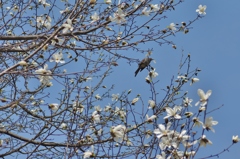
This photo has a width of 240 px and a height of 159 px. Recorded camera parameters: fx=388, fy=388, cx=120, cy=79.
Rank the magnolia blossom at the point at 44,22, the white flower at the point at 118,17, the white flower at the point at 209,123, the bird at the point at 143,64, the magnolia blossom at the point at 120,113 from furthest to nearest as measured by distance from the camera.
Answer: the magnolia blossom at the point at 120,113
the magnolia blossom at the point at 44,22
the bird at the point at 143,64
the white flower at the point at 118,17
the white flower at the point at 209,123

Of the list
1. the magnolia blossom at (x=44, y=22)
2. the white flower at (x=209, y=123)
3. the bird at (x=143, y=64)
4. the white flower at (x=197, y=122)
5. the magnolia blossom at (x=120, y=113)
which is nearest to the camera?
the white flower at (x=209, y=123)

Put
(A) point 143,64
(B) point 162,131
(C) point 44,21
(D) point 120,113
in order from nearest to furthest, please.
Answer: (B) point 162,131, (A) point 143,64, (C) point 44,21, (D) point 120,113

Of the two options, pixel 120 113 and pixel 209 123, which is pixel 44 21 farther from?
pixel 209 123

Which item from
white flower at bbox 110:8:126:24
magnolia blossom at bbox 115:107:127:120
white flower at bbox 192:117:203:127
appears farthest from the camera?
magnolia blossom at bbox 115:107:127:120

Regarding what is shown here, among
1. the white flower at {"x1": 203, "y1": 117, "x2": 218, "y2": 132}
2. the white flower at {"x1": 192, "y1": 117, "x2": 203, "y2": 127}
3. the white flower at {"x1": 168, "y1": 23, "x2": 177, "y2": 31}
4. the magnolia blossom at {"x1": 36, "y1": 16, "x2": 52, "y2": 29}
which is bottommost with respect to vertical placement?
the white flower at {"x1": 203, "y1": 117, "x2": 218, "y2": 132}

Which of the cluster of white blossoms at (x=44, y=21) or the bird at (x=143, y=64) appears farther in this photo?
the cluster of white blossoms at (x=44, y=21)

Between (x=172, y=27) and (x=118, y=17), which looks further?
(x=172, y=27)

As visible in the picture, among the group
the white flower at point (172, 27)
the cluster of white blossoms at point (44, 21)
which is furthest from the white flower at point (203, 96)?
the cluster of white blossoms at point (44, 21)

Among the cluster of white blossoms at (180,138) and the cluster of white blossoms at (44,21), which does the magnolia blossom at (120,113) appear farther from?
the cluster of white blossoms at (180,138)

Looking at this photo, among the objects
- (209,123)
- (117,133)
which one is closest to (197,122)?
(209,123)

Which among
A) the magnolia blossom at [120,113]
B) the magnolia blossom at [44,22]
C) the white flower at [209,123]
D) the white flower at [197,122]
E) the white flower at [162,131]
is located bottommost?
the white flower at [209,123]

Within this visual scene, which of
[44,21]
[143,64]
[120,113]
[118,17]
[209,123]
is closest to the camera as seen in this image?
[209,123]

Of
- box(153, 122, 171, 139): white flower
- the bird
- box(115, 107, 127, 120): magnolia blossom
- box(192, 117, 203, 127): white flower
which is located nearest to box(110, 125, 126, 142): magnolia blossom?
box(153, 122, 171, 139): white flower

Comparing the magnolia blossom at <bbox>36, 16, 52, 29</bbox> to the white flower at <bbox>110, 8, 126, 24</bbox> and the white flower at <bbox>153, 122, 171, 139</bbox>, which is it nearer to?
the white flower at <bbox>110, 8, 126, 24</bbox>
